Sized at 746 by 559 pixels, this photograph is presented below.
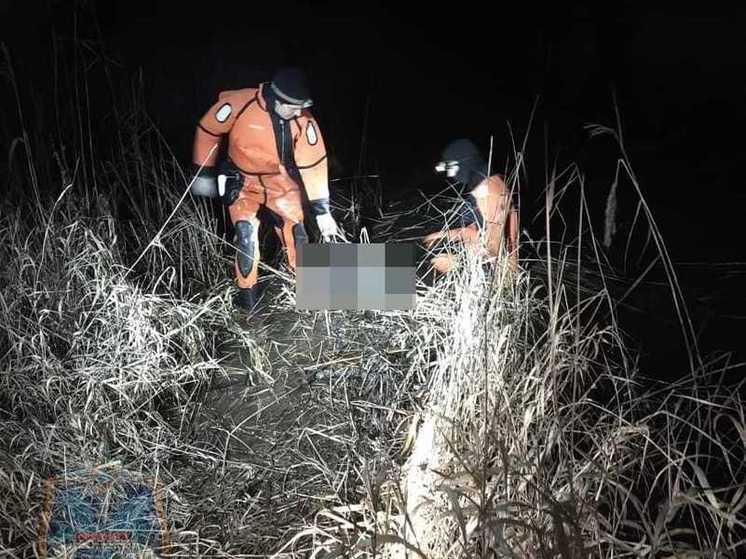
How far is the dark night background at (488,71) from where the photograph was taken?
256 centimetres

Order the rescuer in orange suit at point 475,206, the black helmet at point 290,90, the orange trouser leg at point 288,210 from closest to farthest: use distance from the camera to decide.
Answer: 1. the rescuer in orange suit at point 475,206
2. the black helmet at point 290,90
3. the orange trouser leg at point 288,210

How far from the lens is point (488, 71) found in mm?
2848

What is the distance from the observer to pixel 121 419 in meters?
1.85

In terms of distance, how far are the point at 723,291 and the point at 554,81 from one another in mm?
995

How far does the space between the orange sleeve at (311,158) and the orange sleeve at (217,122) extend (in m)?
0.19

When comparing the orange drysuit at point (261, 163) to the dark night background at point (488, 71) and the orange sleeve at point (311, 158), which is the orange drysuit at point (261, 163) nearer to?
the orange sleeve at point (311, 158)

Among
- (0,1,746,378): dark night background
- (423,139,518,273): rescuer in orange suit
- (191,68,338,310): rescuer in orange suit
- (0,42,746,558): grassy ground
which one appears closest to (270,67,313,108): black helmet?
(191,68,338,310): rescuer in orange suit

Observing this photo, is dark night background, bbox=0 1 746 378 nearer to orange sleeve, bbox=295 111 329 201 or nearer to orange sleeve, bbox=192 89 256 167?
orange sleeve, bbox=192 89 256 167

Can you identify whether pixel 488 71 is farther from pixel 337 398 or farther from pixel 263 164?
pixel 337 398

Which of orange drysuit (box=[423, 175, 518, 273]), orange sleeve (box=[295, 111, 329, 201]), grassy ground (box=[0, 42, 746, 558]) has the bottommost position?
grassy ground (box=[0, 42, 746, 558])

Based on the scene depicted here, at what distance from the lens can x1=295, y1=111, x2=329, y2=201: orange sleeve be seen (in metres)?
2.46

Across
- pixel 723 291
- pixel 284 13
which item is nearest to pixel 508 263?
pixel 723 291

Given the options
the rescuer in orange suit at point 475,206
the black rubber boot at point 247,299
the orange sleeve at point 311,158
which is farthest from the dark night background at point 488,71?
the black rubber boot at point 247,299

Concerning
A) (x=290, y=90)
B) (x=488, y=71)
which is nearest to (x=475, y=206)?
(x=290, y=90)
